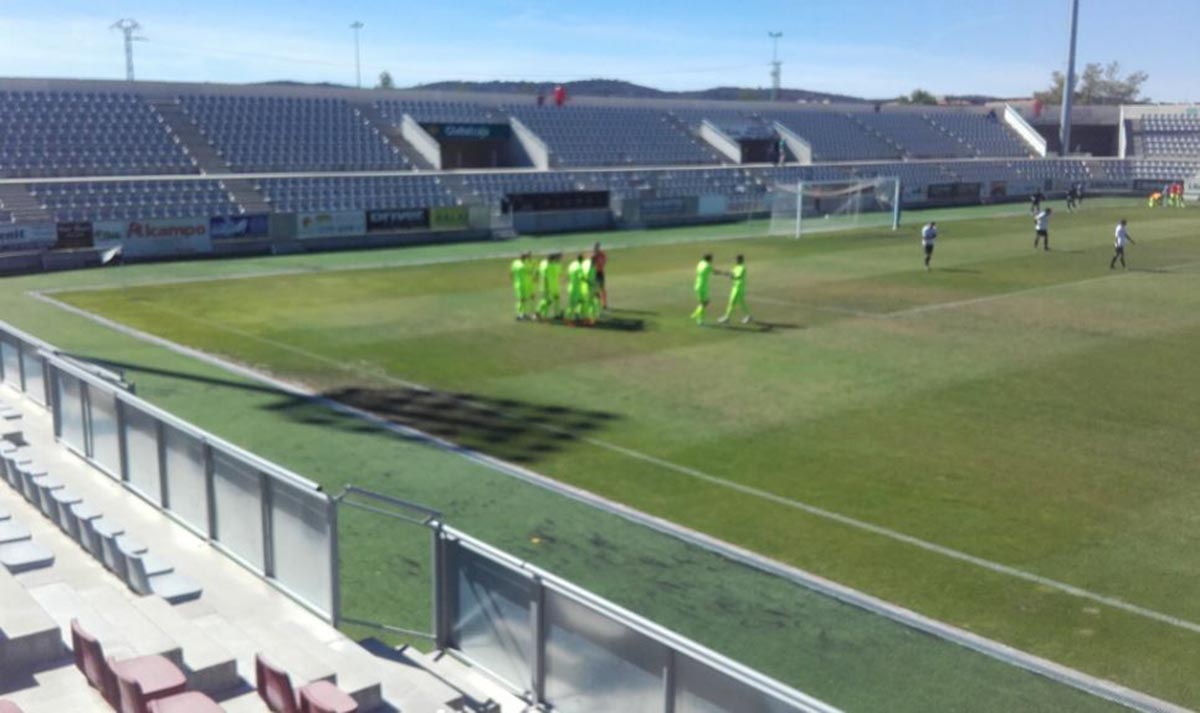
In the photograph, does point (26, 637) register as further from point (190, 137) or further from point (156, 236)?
point (190, 137)

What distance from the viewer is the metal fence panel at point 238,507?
9.24m

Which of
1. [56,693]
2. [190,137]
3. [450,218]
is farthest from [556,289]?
[190,137]

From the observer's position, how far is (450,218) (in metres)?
41.9

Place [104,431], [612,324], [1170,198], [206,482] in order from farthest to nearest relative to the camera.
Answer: [1170,198] < [612,324] < [104,431] < [206,482]

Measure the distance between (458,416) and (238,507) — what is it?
21.1 feet

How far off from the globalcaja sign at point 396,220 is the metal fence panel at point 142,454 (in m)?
29.0

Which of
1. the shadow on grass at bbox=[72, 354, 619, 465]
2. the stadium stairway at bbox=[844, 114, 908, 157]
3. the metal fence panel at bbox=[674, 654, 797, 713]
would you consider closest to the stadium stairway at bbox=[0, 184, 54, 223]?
the shadow on grass at bbox=[72, 354, 619, 465]

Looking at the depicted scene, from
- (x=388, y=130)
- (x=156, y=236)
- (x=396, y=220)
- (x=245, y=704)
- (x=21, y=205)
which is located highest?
(x=388, y=130)

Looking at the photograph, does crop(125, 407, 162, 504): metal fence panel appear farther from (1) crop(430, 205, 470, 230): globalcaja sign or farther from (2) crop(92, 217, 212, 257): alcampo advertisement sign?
(1) crop(430, 205, 470, 230): globalcaja sign

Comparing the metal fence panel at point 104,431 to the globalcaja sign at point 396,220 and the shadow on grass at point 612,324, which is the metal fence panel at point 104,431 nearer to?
the shadow on grass at point 612,324

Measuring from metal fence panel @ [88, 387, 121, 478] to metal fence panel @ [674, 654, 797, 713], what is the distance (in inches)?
312

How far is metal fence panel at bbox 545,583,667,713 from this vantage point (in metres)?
6.36

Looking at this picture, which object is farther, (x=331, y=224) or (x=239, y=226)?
(x=331, y=224)

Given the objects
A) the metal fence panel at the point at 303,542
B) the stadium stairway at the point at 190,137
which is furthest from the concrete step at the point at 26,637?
the stadium stairway at the point at 190,137
